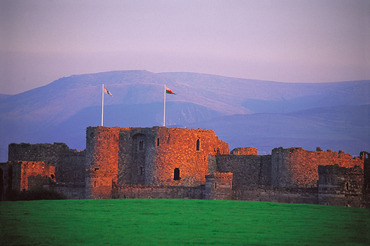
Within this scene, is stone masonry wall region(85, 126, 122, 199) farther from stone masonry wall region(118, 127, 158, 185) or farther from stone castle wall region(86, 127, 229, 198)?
stone masonry wall region(118, 127, 158, 185)

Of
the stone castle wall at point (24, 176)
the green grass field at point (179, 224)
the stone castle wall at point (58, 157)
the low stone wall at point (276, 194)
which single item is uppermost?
the stone castle wall at point (58, 157)

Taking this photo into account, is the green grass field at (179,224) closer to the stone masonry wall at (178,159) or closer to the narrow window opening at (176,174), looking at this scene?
the stone masonry wall at (178,159)

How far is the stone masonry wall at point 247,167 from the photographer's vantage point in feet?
211

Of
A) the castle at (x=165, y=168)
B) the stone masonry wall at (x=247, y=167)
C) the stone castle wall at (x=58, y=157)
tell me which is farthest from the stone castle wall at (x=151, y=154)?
the stone castle wall at (x=58, y=157)

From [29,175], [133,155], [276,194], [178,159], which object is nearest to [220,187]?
[276,194]

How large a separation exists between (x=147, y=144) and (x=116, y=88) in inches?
5029

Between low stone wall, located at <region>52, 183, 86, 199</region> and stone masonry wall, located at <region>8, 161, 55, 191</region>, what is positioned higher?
stone masonry wall, located at <region>8, 161, 55, 191</region>

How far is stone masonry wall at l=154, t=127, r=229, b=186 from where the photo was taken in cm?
6341

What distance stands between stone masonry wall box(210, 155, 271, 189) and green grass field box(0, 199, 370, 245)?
1462cm

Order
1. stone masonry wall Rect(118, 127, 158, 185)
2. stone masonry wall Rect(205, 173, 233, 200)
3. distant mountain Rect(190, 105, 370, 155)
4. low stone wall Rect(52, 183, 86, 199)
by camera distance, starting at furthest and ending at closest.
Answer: distant mountain Rect(190, 105, 370, 155)
stone masonry wall Rect(118, 127, 158, 185)
low stone wall Rect(52, 183, 86, 199)
stone masonry wall Rect(205, 173, 233, 200)

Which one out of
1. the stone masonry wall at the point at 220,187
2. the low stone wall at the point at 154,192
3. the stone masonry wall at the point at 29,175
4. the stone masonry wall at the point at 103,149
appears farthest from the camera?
the stone masonry wall at the point at 103,149

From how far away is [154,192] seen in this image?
5906 cm

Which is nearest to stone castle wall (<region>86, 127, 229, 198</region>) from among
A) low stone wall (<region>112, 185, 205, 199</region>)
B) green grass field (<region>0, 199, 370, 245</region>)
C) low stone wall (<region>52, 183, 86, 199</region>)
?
low stone wall (<region>52, 183, 86, 199</region>)

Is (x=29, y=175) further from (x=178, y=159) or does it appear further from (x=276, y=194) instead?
(x=276, y=194)
